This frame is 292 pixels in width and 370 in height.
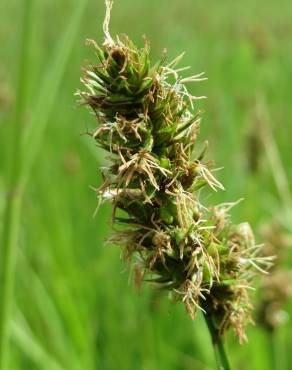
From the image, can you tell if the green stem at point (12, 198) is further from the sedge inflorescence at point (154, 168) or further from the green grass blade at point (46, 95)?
the sedge inflorescence at point (154, 168)

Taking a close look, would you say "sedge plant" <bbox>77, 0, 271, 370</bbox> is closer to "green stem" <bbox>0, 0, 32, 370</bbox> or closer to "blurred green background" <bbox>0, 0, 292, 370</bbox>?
"blurred green background" <bbox>0, 0, 292, 370</bbox>

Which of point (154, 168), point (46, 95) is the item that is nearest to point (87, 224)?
point (46, 95)

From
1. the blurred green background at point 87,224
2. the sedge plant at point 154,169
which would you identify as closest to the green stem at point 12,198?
the blurred green background at point 87,224

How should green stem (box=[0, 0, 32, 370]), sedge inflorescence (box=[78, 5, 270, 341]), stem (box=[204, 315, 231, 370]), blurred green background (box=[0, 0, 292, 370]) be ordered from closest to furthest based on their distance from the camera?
sedge inflorescence (box=[78, 5, 270, 341]) → stem (box=[204, 315, 231, 370]) → green stem (box=[0, 0, 32, 370]) → blurred green background (box=[0, 0, 292, 370])

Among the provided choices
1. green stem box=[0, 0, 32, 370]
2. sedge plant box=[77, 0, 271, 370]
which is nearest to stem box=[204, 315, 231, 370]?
sedge plant box=[77, 0, 271, 370]

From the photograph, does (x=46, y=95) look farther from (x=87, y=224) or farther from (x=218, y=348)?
(x=87, y=224)

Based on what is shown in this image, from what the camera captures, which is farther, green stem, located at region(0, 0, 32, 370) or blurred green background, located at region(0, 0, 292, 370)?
blurred green background, located at region(0, 0, 292, 370)

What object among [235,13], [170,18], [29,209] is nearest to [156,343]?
[29,209]
